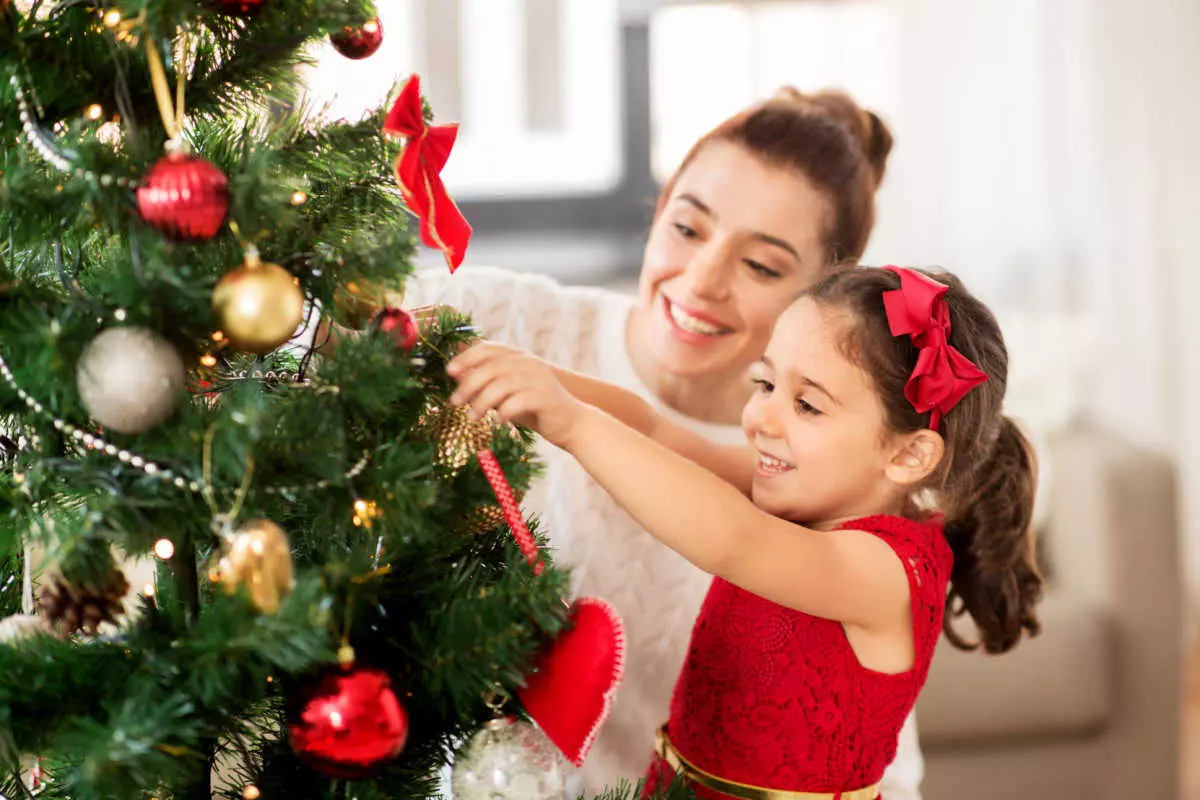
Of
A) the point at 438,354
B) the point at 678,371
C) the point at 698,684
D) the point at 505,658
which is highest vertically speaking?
the point at 438,354

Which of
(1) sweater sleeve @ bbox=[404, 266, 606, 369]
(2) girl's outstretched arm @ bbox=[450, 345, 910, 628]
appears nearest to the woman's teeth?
(2) girl's outstretched arm @ bbox=[450, 345, 910, 628]

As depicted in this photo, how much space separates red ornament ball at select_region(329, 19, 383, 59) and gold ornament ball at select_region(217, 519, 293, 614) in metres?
0.31

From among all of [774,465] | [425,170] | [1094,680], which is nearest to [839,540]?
[774,465]

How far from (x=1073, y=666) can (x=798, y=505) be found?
116cm

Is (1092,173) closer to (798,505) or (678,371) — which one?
(678,371)

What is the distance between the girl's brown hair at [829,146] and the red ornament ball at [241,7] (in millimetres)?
684

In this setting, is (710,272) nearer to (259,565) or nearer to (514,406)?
(514,406)

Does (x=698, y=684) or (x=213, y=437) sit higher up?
(x=213, y=437)

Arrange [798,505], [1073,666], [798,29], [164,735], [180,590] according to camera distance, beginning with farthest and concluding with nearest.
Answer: [798,29]
[1073,666]
[798,505]
[180,590]
[164,735]

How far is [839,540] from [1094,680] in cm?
124

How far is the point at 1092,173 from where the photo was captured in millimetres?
2775

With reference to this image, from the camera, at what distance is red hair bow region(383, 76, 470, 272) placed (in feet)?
2.40

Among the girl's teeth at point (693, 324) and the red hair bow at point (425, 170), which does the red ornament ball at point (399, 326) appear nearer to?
the red hair bow at point (425, 170)

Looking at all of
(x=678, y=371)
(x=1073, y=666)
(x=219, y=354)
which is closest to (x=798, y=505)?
(x=678, y=371)
